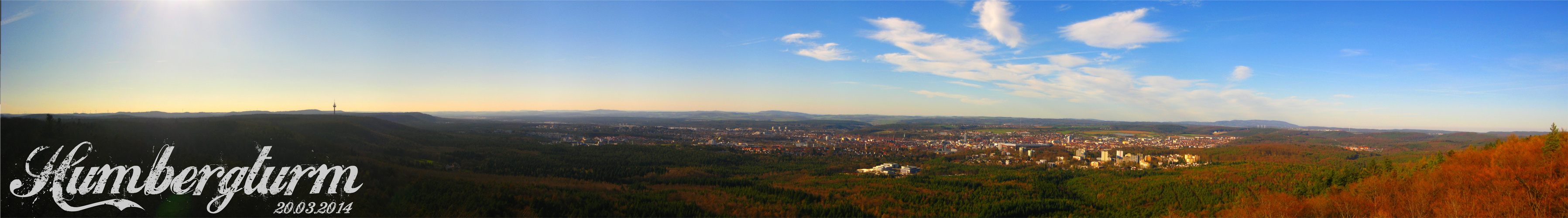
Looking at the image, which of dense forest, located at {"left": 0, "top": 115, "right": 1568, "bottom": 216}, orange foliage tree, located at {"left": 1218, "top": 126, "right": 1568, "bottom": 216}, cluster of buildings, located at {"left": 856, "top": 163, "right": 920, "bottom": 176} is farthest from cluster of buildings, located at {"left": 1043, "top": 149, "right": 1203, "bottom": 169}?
orange foliage tree, located at {"left": 1218, "top": 126, "right": 1568, "bottom": 216}

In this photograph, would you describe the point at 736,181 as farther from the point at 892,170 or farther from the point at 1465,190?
the point at 1465,190

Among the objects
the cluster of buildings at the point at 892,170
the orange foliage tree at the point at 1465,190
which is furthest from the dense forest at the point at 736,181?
the cluster of buildings at the point at 892,170

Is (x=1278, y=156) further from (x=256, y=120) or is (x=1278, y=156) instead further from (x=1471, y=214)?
(x=256, y=120)

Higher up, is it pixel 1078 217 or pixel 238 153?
pixel 238 153

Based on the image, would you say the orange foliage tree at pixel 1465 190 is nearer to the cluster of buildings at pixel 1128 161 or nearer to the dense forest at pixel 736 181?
the dense forest at pixel 736 181

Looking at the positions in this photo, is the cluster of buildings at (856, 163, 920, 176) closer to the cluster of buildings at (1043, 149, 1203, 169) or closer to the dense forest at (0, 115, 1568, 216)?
the dense forest at (0, 115, 1568, 216)

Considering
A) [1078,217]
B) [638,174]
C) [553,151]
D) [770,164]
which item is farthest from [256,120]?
[1078,217]
